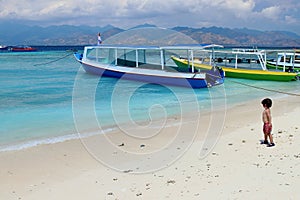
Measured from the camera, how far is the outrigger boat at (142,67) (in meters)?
19.5

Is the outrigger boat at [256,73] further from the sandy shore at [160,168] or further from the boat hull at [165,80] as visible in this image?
the sandy shore at [160,168]

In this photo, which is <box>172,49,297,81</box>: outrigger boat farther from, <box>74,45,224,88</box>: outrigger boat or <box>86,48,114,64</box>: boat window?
<box>86,48,114,64</box>: boat window

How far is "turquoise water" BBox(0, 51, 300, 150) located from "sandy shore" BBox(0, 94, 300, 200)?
5.20 ft

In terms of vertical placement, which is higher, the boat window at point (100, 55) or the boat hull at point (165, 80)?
the boat window at point (100, 55)

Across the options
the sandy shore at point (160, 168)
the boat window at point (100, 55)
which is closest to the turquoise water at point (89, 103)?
the sandy shore at point (160, 168)

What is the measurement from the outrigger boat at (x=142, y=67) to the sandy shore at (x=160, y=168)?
10410 mm

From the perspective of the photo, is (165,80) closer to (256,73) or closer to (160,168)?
(256,73)

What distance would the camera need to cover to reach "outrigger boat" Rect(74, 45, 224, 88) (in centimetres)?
1955

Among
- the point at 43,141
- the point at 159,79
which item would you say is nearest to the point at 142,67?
the point at 159,79

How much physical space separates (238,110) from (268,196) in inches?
329

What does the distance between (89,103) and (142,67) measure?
7270 mm

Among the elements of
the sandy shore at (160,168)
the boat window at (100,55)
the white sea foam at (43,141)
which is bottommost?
the white sea foam at (43,141)

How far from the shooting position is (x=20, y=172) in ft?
21.2

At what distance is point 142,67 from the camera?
21.7 m
